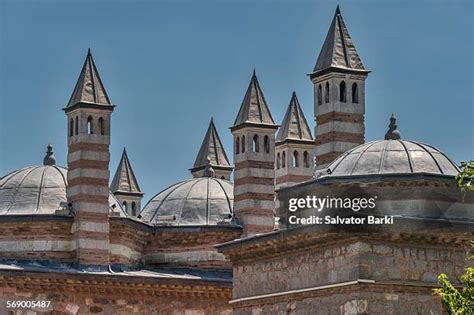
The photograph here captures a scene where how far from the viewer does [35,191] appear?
43.6 m

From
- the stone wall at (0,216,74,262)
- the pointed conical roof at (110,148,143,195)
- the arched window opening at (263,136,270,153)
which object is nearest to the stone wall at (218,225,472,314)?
the stone wall at (0,216,74,262)

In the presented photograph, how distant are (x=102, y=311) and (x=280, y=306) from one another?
9066 mm

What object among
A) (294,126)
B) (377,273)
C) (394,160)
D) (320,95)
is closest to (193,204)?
(294,126)

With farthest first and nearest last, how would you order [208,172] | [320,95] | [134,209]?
[134,209] < [208,172] < [320,95]

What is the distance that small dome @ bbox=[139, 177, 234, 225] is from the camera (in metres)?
45.8

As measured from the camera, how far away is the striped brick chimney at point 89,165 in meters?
42.0

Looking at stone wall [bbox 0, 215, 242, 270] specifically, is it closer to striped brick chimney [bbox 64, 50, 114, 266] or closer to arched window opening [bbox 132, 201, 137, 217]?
striped brick chimney [bbox 64, 50, 114, 266]

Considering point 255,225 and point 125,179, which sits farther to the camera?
point 125,179

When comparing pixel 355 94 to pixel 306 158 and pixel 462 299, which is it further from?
pixel 462 299

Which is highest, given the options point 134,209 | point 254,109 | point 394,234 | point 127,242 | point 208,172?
point 254,109

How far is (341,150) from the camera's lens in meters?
39.5

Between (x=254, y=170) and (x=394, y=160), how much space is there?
37.9 ft

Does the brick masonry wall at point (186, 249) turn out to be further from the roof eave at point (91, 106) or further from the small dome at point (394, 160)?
the small dome at point (394, 160)

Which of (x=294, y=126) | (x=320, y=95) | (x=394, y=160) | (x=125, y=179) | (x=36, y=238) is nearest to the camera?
(x=394, y=160)
